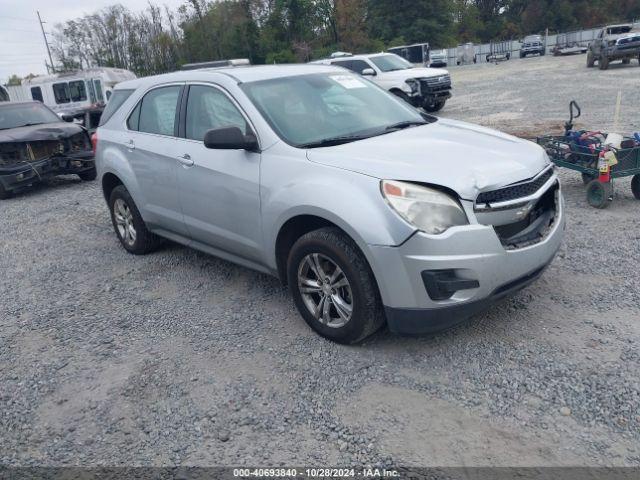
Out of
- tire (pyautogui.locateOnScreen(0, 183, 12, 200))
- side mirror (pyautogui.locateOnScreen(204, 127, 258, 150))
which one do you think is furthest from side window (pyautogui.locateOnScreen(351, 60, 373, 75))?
side mirror (pyautogui.locateOnScreen(204, 127, 258, 150))

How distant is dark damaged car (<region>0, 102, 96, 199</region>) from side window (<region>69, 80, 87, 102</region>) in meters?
16.0

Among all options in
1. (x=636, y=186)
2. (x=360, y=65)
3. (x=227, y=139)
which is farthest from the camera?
(x=360, y=65)

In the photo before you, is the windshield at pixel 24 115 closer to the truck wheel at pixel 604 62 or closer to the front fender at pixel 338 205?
the front fender at pixel 338 205

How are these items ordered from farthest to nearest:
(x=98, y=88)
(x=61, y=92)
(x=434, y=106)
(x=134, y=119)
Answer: (x=61, y=92)
(x=98, y=88)
(x=434, y=106)
(x=134, y=119)

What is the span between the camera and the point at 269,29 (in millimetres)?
56469

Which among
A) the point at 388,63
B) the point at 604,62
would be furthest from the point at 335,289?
the point at 604,62

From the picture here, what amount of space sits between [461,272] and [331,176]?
1.01 m

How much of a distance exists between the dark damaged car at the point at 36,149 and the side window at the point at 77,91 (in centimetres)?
1600

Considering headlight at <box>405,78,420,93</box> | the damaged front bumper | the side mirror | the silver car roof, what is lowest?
the damaged front bumper

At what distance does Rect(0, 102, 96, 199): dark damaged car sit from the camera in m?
9.84

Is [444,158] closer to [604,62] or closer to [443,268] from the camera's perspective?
[443,268]

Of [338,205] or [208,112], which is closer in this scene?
[338,205]

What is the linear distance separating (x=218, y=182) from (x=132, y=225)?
2022 millimetres

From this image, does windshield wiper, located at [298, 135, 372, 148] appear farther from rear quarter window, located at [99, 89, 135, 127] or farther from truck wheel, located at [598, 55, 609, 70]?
truck wheel, located at [598, 55, 609, 70]
